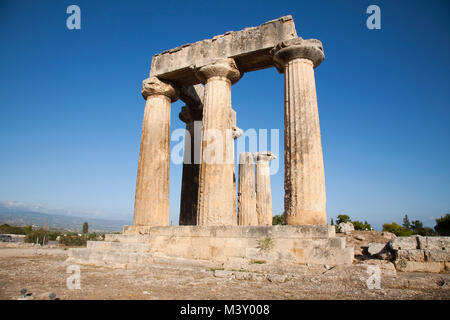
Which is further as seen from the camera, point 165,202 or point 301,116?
point 165,202

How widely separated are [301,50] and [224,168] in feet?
19.0

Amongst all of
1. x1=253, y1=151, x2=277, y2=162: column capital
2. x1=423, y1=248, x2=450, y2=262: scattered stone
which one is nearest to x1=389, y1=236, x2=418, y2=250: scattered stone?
x1=423, y1=248, x2=450, y2=262: scattered stone

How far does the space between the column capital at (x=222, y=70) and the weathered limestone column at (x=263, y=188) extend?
12.3 m

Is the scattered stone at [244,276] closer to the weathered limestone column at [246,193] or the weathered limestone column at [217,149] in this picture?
the weathered limestone column at [217,149]

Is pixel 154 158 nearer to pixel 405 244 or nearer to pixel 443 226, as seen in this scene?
pixel 405 244

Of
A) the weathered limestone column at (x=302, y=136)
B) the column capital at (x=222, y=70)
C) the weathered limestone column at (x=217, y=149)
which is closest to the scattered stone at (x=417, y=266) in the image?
the weathered limestone column at (x=302, y=136)

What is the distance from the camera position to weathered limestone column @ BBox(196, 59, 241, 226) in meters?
11.7

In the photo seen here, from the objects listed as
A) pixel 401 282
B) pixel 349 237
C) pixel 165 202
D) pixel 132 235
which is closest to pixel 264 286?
pixel 401 282

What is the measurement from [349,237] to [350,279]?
35.5 feet

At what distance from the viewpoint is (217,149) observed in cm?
1239

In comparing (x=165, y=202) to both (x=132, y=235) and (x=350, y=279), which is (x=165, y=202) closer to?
(x=132, y=235)

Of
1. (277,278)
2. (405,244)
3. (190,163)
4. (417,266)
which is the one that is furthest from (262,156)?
(277,278)

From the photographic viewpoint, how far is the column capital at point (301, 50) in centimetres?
1148

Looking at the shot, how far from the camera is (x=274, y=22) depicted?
40.9ft
